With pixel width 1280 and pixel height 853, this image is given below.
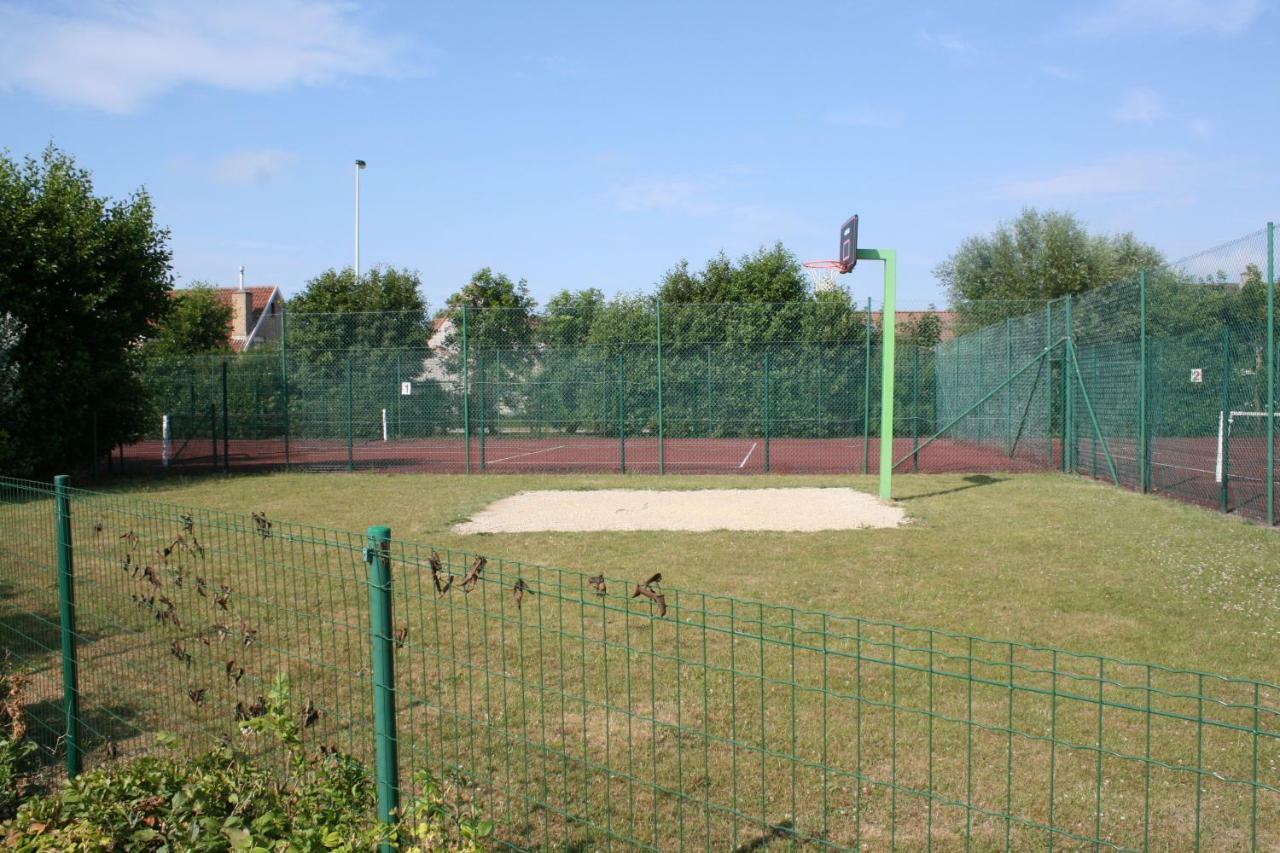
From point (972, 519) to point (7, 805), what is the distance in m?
9.71

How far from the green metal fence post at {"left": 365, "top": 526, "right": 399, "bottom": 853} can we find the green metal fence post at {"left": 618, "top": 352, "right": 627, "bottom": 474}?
14.9 meters

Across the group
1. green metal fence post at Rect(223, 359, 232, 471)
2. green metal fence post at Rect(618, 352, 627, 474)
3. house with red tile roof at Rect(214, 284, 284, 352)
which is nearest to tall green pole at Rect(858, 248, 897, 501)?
green metal fence post at Rect(618, 352, 627, 474)

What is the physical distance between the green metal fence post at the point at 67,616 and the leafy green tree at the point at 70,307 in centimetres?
1253

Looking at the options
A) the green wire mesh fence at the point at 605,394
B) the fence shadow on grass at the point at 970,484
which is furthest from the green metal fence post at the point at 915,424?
the fence shadow on grass at the point at 970,484

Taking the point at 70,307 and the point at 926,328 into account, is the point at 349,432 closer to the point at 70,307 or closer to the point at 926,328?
the point at 70,307

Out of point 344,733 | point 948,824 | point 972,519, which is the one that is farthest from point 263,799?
point 972,519

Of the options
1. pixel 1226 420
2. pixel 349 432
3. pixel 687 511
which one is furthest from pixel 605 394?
pixel 1226 420

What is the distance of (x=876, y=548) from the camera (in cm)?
965

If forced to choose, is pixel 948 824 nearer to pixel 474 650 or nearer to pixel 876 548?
pixel 474 650

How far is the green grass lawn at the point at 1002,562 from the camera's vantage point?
6.57 meters

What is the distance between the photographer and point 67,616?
179 inches

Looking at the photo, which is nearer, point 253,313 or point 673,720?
point 673,720

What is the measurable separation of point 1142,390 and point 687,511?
6438 millimetres

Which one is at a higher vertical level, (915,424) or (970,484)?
(915,424)
